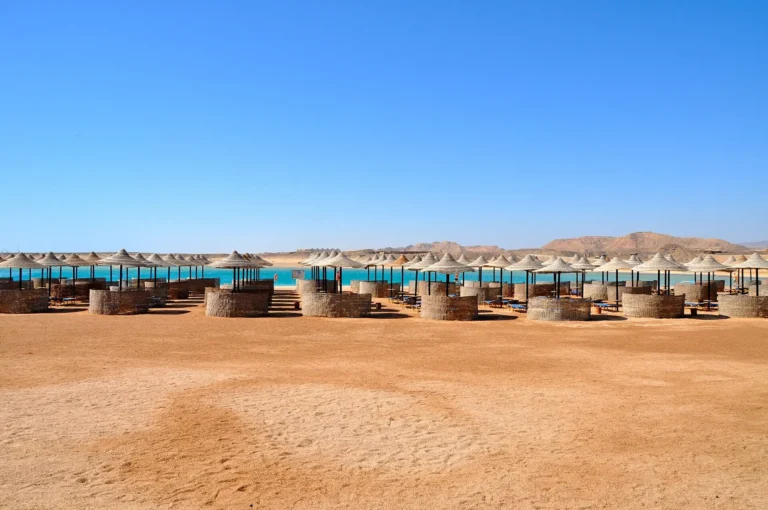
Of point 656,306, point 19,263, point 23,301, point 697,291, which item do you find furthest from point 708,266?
point 19,263

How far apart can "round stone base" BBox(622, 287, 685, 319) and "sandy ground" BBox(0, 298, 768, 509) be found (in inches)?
225

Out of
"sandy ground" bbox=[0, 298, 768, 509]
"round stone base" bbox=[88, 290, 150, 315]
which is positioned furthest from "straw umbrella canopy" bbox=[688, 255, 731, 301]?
"round stone base" bbox=[88, 290, 150, 315]

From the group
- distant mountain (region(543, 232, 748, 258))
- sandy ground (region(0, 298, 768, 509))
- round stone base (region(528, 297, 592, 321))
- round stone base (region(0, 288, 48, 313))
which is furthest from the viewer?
distant mountain (region(543, 232, 748, 258))

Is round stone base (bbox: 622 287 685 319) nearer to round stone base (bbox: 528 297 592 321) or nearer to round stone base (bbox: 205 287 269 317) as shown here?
round stone base (bbox: 528 297 592 321)

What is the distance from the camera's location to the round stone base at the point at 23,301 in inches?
760

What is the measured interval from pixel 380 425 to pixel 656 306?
1489 cm

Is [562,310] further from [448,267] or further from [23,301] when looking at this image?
[23,301]

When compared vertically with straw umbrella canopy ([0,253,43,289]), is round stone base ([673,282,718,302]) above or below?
below

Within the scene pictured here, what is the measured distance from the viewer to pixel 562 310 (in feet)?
59.5

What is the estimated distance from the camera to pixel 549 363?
11.1 m

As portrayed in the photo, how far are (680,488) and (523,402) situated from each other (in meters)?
2.96

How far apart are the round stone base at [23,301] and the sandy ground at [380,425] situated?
738 cm

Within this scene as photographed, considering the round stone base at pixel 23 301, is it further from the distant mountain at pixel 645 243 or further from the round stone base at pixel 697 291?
the distant mountain at pixel 645 243

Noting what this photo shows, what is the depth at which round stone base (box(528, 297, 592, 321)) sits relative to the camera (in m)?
18.2
